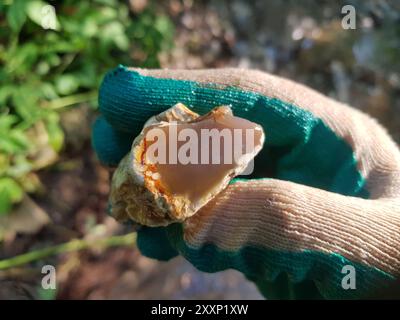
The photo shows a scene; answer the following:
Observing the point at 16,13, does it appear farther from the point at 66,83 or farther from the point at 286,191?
the point at 286,191

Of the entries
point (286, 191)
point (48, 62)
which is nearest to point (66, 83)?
point (48, 62)

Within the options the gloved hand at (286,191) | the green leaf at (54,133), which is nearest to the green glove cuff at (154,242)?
the gloved hand at (286,191)

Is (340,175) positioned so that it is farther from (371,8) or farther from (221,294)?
(371,8)

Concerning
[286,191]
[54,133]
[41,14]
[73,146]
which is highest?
[41,14]

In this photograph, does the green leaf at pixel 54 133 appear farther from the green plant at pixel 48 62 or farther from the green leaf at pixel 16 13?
the green leaf at pixel 16 13

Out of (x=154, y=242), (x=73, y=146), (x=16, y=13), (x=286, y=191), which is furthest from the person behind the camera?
(x=73, y=146)

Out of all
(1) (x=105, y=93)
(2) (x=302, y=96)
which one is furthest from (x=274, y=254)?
(1) (x=105, y=93)
